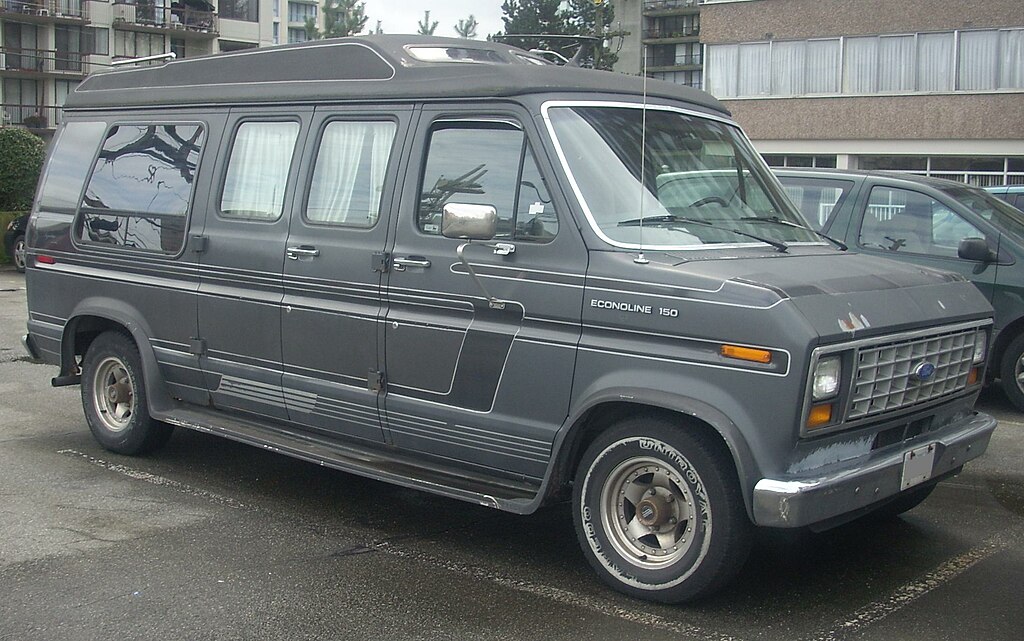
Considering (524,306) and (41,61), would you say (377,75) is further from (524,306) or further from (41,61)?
(41,61)

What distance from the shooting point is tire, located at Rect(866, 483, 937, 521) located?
20.2 feet

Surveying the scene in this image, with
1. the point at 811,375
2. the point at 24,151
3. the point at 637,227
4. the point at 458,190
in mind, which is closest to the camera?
the point at 811,375

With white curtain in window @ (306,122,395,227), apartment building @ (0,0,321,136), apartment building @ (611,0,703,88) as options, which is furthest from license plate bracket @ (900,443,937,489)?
apartment building @ (611,0,703,88)

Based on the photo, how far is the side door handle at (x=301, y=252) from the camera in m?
6.43

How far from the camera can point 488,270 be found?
5641mm

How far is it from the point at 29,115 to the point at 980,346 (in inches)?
2302

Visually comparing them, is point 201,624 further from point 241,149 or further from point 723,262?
point 241,149

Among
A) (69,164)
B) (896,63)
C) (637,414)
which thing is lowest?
(637,414)

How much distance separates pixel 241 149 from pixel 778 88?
3331 cm

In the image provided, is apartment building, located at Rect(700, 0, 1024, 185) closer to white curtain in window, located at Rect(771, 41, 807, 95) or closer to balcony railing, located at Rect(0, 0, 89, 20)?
white curtain in window, located at Rect(771, 41, 807, 95)

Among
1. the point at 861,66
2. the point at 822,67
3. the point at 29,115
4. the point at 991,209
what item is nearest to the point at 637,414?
the point at 991,209

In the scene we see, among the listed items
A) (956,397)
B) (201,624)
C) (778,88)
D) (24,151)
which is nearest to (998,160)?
(778,88)

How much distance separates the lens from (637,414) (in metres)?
5.21

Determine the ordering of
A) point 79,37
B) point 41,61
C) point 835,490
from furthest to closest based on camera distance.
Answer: point 79,37, point 41,61, point 835,490
